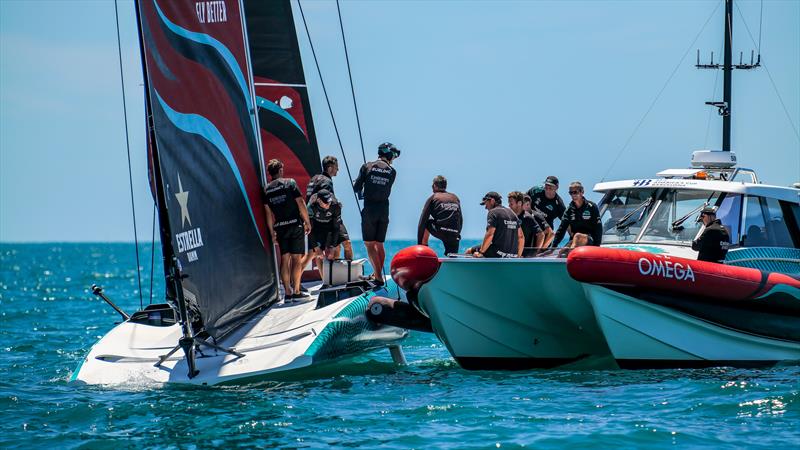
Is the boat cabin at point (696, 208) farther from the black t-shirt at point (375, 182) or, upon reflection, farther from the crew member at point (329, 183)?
the crew member at point (329, 183)

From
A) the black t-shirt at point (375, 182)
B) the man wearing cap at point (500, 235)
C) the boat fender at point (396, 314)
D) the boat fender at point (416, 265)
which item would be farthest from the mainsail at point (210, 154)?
the man wearing cap at point (500, 235)

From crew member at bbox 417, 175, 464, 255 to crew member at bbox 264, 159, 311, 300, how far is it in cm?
162

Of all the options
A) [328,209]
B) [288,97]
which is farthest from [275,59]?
[328,209]

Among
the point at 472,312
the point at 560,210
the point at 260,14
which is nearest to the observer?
the point at 472,312

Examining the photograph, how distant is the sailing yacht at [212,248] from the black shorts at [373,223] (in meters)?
0.76

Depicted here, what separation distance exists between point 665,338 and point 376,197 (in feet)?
12.7

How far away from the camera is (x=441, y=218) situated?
13.5m

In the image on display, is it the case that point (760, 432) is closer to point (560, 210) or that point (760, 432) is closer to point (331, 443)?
point (331, 443)

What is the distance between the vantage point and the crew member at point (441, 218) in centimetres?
1341

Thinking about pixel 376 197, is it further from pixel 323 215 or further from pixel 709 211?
pixel 709 211

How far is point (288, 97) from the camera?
15367mm

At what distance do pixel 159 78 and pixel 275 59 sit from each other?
17.4 ft

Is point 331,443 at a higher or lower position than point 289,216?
lower

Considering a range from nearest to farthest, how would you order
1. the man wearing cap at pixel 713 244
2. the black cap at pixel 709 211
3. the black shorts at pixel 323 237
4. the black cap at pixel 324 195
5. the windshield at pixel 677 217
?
the man wearing cap at pixel 713 244, the black cap at pixel 709 211, the windshield at pixel 677 217, the black cap at pixel 324 195, the black shorts at pixel 323 237
